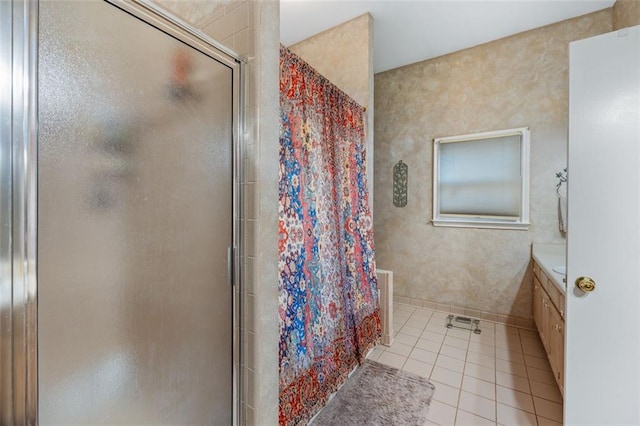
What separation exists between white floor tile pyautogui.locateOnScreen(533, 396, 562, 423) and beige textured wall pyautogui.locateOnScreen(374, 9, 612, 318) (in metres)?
1.25

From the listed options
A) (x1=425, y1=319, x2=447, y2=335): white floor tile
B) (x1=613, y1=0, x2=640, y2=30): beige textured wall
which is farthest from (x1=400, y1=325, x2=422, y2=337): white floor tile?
(x1=613, y1=0, x2=640, y2=30): beige textured wall

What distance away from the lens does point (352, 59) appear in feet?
8.66

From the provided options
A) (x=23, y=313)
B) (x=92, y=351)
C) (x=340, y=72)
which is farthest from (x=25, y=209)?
(x=340, y=72)

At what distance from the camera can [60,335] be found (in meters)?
0.67

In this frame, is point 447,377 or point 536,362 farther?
point 536,362

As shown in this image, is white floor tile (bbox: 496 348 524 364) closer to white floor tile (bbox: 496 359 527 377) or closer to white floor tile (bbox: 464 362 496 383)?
white floor tile (bbox: 496 359 527 377)

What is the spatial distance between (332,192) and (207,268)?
1.13 meters

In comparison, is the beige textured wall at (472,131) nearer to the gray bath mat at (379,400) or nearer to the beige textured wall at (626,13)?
the beige textured wall at (626,13)

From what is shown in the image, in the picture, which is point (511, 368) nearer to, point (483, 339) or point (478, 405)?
point (483, 339)

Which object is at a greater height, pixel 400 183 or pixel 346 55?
pixel 346 55

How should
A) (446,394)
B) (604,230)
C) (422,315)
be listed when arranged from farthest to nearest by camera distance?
(422,315) < (446,394) < (604,230)

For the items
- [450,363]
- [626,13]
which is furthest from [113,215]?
[626,13]

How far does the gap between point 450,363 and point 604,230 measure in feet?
5.07

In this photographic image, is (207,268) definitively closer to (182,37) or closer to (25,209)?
(25,209)
